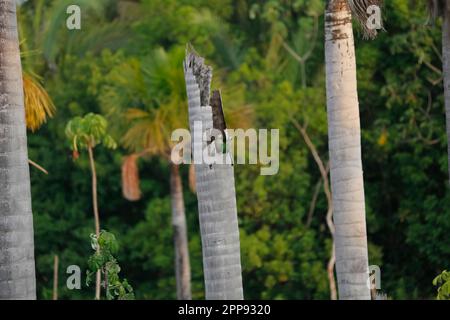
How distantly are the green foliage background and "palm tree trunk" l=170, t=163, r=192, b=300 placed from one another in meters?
1.47

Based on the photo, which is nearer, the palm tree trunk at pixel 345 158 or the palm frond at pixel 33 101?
the palm tree trunk at pixel 345 158

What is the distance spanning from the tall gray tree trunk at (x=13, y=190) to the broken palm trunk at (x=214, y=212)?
5.22ft

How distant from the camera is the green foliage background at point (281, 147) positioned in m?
32.1

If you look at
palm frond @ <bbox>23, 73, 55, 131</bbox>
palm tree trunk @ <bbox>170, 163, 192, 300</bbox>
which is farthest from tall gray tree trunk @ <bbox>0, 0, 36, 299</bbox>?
palm tree trunk @ <bbox>170, 163, 192, 300</bbox>

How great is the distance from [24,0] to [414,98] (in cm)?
1178

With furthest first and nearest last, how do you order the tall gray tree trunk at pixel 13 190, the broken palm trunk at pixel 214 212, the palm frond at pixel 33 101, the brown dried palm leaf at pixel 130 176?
the brown dried palm leaf at pixel 130 176 → the palm frond at pixel 33 101 → the broken palm trunk at pixel 214 212 → the tall gray tree trunk at pixel 13 190

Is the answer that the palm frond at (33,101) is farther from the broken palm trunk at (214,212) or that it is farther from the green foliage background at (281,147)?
the green foliage background at (281,147)

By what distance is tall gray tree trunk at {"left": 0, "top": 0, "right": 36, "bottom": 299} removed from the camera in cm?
1289

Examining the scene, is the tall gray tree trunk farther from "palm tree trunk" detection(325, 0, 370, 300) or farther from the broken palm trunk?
"palm tree trunk" detection(325, 0, 370, 300)

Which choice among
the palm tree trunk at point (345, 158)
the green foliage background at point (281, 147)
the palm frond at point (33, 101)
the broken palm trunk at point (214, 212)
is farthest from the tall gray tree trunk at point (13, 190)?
the green foliage background at point (281, 147)

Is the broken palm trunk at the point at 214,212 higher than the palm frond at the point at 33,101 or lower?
lower

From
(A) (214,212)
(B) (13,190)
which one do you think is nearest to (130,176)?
(A) (214,212)

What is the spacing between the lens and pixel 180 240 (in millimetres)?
32250

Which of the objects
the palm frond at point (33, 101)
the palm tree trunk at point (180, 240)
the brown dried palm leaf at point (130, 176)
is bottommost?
the palm tree trunk at point (180, 240)
